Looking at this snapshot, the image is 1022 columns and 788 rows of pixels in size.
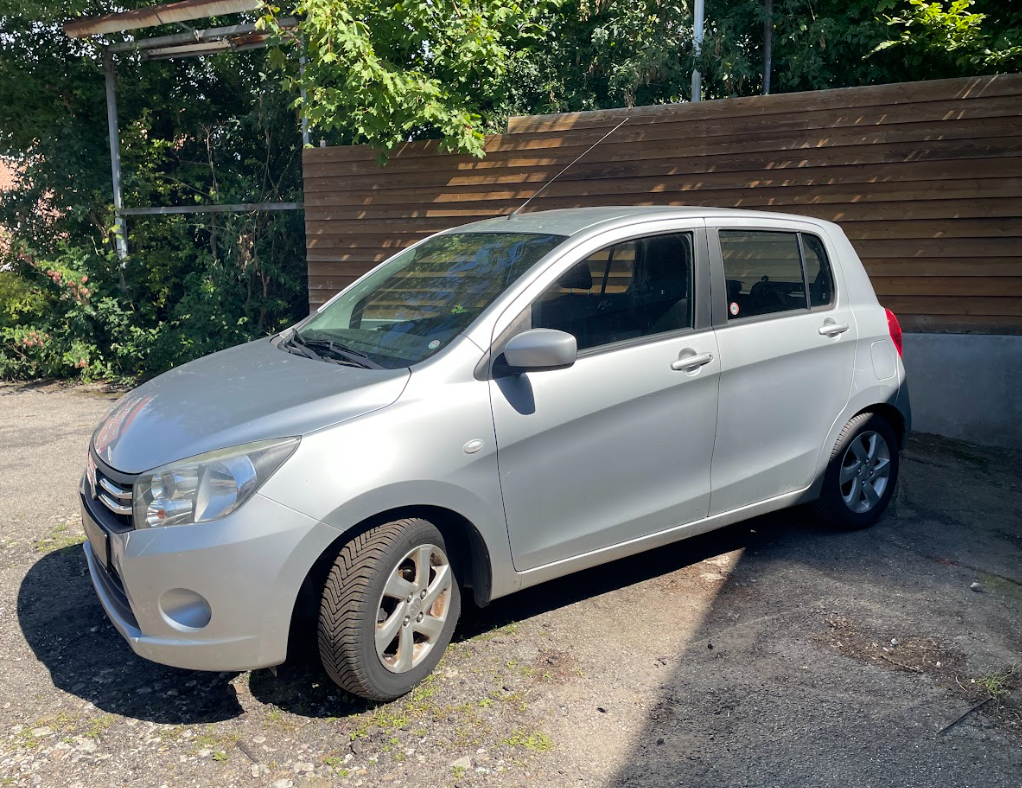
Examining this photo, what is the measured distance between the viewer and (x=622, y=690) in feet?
11.5

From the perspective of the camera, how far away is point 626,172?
7.60 m

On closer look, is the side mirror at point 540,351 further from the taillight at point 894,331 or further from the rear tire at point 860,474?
the taillight at point 894,331

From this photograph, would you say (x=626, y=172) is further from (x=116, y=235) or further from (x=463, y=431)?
(x=116, y=235)

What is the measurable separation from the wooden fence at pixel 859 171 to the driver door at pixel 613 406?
3283 mm

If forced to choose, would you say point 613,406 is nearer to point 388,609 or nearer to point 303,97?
point 388,609

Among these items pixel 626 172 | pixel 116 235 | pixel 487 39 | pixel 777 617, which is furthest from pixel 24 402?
pixel 777 617

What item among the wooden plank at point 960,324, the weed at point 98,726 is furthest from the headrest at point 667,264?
the wooden plank at point 960,324

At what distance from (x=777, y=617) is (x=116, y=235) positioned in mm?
8890

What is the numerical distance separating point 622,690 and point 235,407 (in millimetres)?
1814

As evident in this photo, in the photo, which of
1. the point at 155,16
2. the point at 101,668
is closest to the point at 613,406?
the point at 101,668

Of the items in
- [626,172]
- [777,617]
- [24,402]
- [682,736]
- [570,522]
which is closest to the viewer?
[682,736]

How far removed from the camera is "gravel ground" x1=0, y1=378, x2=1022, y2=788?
3.03m

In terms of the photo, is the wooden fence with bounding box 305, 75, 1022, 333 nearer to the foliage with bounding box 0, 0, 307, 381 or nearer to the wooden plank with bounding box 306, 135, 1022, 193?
the wooden plank with bounding box 306, 135, 1022, 193

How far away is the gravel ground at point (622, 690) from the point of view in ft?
9.93
